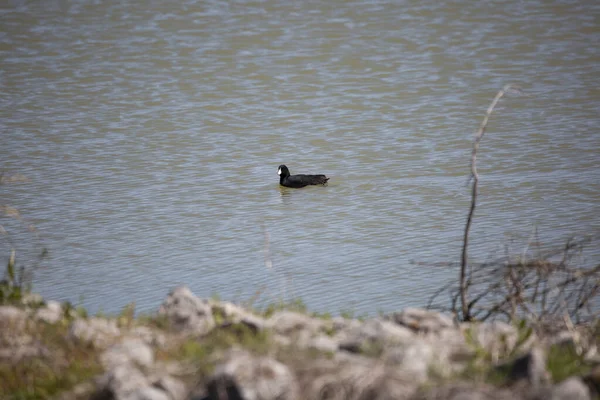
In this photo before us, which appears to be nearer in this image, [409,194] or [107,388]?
[107,388]

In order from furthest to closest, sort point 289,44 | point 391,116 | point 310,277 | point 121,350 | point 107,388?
point 289,44
point 391,116
point 310,277
point 121,350
point 107,388

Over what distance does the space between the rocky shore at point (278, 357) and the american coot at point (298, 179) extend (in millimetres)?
6802

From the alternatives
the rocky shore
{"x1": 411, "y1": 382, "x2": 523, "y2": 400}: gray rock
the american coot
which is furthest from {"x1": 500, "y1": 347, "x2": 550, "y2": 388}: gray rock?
the american coot

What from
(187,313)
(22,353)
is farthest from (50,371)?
(187,313)

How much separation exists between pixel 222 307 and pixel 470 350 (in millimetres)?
1684

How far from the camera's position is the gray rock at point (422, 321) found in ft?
18.9

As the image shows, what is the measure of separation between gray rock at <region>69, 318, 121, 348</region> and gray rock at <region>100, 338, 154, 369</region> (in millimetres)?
242

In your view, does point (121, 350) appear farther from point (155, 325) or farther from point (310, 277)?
point (310, 277)

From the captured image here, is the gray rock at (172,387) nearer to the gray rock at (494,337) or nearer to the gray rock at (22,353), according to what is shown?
the gray rock at (22,353)

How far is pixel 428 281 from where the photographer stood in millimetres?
8820

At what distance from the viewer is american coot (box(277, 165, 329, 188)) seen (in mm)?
12953

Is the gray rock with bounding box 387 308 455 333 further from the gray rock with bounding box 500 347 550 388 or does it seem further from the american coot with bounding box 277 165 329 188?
the american coot with bounding box 277 165 329 188

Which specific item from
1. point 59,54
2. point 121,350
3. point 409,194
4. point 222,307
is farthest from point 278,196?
point 59,54

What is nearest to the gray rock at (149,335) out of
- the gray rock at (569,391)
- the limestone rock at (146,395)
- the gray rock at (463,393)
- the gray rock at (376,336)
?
the limestone rock at (146,395)
